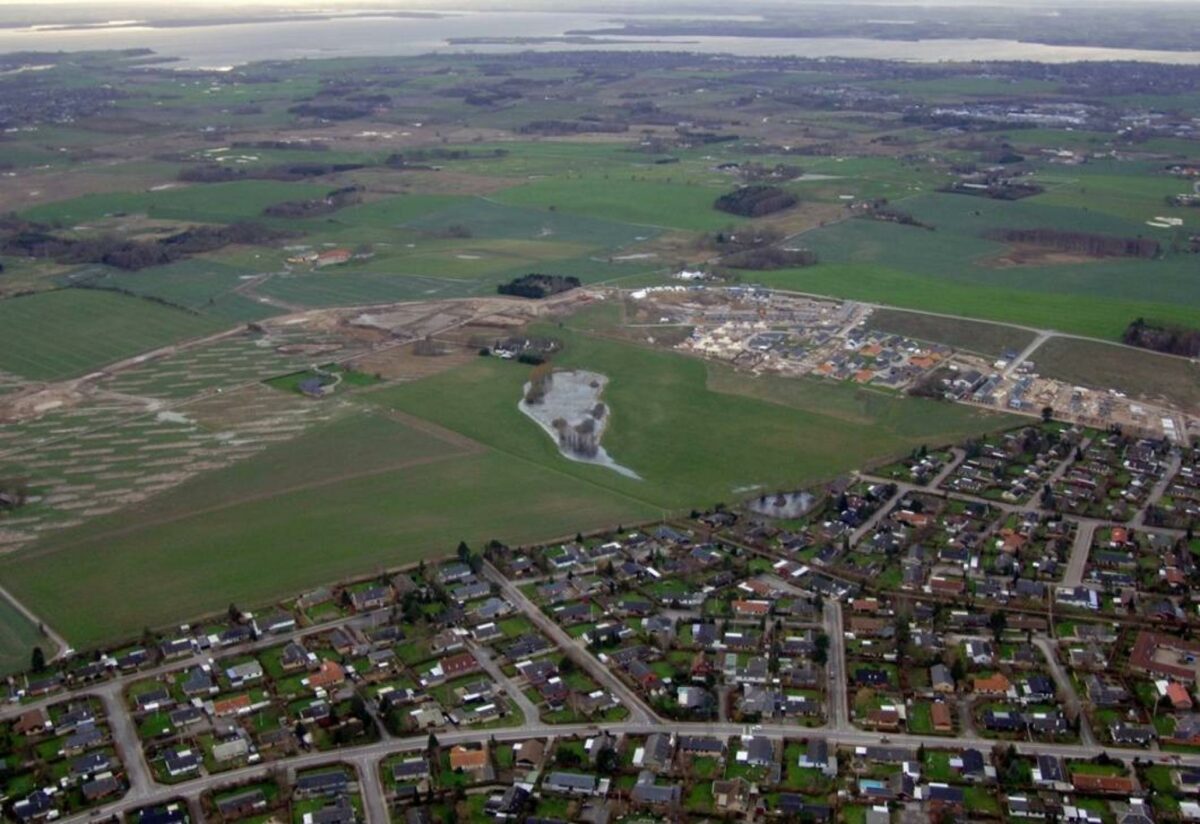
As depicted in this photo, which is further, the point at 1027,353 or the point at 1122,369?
the point at 1027,353

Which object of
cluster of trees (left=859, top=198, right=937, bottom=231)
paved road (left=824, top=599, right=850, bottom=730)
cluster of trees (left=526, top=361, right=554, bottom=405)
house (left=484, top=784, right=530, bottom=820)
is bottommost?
house (left=484, top=784, right=530, bottom=820)

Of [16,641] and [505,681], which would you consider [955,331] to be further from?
[16,641]

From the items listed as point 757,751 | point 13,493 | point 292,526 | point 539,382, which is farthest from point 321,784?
point 539,382

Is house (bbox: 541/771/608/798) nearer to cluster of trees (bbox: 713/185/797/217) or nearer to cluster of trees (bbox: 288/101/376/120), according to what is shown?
cluster of trees (bbox: 713/185/797/217)

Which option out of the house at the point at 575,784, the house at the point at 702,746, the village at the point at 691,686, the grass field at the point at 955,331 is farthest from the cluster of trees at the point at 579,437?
the grass field at the point at 955,331

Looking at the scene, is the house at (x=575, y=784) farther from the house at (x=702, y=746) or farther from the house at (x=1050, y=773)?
the house at (x=1050, y=773)

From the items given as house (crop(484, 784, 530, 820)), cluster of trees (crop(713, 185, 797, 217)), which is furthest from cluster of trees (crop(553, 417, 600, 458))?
cluster of trees (crop(713, 185, 797, 217))
